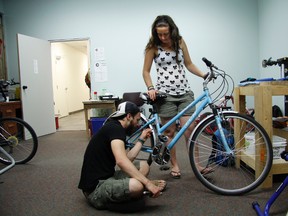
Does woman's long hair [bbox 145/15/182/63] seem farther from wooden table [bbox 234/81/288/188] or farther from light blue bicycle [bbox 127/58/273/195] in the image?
wooden table [bbox 234/81/288/188]

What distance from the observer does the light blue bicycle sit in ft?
5.49

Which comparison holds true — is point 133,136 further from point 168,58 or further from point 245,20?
point 245,20

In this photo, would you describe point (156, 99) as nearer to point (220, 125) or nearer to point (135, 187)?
point (220, 125)

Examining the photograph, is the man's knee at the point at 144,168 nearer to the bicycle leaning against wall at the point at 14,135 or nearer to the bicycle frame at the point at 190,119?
the bicycle frame at the point at 190,119

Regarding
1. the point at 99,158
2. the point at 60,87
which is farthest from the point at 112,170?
the point at 60,87

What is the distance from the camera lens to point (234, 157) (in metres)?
1.95

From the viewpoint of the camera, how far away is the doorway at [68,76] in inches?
273

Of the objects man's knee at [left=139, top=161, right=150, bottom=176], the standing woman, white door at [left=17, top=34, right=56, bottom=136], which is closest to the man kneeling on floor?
man's knee at [left=139, top=161, right=150, bottom=176]

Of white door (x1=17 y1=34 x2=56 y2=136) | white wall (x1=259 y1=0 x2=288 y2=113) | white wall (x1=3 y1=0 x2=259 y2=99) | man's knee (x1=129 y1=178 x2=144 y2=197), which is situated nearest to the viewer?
man's knee (x1=129 y1=178 x2=144 y2=197)

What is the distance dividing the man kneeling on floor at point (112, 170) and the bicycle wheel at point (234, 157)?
45 centimetres

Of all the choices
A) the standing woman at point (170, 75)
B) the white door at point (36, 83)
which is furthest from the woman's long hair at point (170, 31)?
the white door at point (36, 83)

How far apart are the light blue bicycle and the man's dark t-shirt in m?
0.39

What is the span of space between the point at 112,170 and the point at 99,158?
5.0 inches

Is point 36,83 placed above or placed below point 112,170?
above
